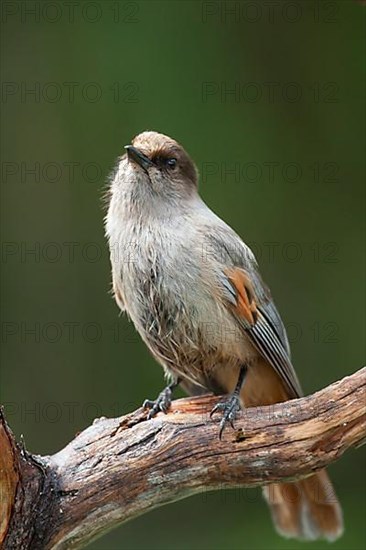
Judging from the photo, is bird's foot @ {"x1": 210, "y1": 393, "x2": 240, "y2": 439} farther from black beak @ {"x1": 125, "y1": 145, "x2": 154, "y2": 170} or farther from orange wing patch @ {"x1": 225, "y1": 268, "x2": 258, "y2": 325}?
black beak @ {"x1": 125, "y1": 145, "x2": 154, "y2": 170}

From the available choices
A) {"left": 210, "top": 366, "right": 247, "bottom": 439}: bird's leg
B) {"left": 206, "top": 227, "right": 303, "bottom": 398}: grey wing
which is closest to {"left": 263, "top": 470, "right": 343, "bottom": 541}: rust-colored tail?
{"left": 206, "top": 227, "right": 303, "bottom": 398}: grey wing

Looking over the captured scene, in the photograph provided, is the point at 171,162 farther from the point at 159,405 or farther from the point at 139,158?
the point at 159,405

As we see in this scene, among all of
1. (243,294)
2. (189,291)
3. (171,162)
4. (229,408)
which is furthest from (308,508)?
(171,162)

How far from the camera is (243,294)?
4855 mm

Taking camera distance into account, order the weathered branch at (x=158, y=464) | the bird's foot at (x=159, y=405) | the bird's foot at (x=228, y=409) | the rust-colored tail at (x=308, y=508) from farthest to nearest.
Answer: the rust-colored tail at (x=308, y=508) → the bird's foot at (x=159, y=405) → the bird's foot at (x=228, y=409) → the weathered branch at (x=158, y=464)

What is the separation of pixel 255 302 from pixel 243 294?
0.43 ft

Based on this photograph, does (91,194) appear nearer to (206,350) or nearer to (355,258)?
(355,258)

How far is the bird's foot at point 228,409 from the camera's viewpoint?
4.49 metres

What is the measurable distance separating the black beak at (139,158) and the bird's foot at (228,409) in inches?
44.7

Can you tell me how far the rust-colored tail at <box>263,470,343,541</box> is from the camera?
17.2 ft

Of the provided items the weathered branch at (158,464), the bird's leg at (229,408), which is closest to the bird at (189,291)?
the bird's leg at (229,408)

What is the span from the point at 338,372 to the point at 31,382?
1980 mm

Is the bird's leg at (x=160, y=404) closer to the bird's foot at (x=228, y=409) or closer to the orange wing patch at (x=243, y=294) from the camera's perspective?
the bird's foot at (x=228, y=409)

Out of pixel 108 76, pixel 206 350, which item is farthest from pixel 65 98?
pixel 206 350
